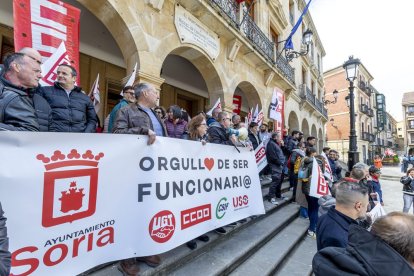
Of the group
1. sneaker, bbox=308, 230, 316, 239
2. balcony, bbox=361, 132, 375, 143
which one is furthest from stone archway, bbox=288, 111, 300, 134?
balcony, bbox=361, 132, 375, 143

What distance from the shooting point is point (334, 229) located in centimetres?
175

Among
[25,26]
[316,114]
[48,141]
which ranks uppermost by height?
[316,114]

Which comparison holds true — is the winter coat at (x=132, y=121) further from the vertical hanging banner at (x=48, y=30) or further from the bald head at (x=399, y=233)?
the bald head at (x=399, y=233)

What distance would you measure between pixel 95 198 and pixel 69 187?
8.2 inches

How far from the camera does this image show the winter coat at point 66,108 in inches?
96.8

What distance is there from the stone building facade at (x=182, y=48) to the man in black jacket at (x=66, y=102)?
5.94 feet

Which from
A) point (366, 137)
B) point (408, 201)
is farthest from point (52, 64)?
point (366, 137)

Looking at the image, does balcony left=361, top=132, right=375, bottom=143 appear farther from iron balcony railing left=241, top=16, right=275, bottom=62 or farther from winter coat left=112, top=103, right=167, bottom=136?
winter coat left=112, top=103, right=167, bottom=136

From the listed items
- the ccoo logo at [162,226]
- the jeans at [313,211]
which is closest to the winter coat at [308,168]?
the jeans at [313,211]

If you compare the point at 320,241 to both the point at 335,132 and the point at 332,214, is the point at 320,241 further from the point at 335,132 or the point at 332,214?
the point at 335,132

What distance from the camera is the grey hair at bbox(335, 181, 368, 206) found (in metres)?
1.85

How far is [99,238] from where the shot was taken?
5.60ft

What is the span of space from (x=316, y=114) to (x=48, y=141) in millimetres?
20761

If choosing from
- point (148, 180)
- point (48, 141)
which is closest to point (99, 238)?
point (148, 180)
